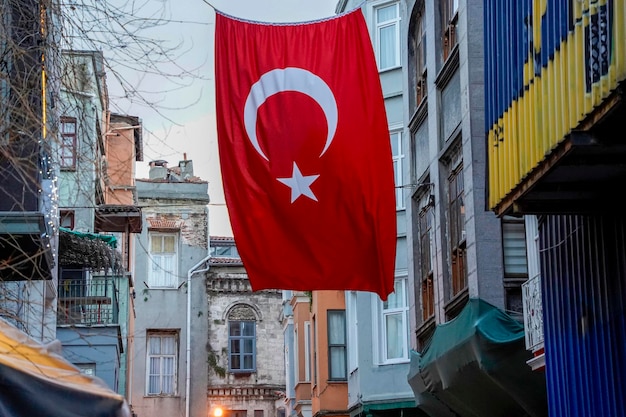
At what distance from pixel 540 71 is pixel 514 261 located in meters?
6.97

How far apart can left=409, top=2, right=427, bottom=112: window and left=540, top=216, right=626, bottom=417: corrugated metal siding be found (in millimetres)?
10289

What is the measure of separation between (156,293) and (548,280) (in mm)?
35789

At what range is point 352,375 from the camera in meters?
32.3

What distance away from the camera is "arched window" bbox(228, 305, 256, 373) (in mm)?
50062

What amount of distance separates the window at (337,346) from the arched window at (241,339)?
12.8 meters

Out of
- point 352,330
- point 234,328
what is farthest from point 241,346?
point 352,330

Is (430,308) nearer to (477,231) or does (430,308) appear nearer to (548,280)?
(477,231)

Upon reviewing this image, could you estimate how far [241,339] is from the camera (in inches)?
1983

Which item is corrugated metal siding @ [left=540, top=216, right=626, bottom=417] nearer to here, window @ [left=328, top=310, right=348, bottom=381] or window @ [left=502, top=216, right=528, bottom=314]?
window @ [left=502, top=216, right=528, bottom=314]

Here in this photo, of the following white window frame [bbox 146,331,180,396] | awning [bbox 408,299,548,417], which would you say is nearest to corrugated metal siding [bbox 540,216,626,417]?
awning [bbox 408,299,548,417]

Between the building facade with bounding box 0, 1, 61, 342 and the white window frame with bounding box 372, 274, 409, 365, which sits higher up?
the building facade with bounding box 0, 1, 61, 342

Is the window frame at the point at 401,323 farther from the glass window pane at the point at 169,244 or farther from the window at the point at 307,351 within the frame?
the glass window pane at the point at 169,244

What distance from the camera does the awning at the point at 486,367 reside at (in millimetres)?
15906

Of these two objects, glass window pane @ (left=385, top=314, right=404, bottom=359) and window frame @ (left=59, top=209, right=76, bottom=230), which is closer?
glass window pane @ (left=385, top=314, right=404, bottom=359)
